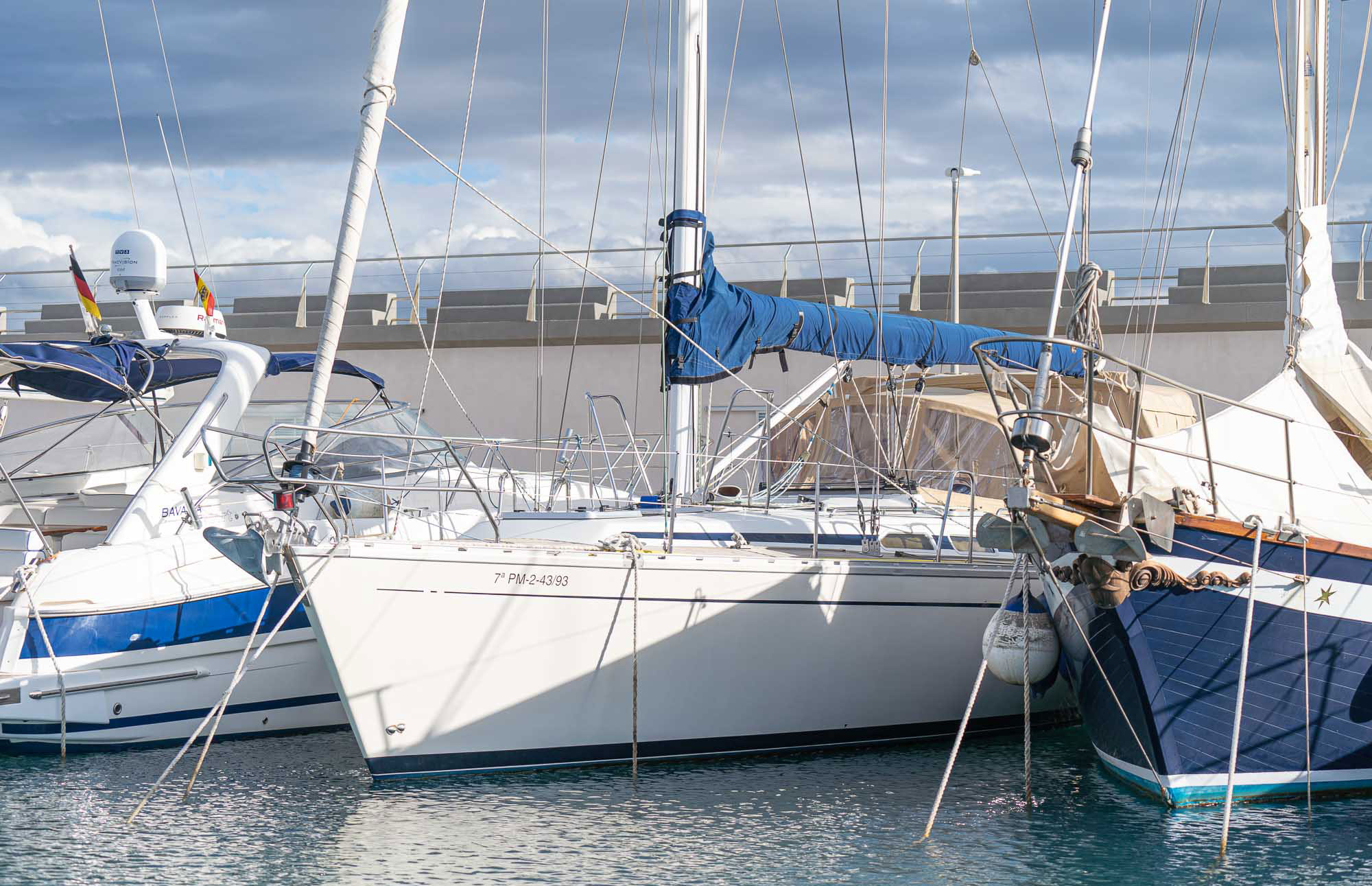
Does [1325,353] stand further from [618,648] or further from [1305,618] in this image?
[618,648]

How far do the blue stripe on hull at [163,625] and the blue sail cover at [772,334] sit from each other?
319 cm

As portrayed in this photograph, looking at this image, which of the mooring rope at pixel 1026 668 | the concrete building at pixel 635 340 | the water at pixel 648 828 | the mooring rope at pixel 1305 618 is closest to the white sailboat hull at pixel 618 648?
the water at pixel 648 828

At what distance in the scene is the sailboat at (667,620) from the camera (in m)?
7.44

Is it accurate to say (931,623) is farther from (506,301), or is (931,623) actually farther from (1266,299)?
(506,301)

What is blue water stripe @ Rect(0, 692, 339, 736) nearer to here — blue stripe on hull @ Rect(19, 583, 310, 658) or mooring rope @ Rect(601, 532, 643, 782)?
blue stripe on hull @ Rect(19, 583, 310, 658)

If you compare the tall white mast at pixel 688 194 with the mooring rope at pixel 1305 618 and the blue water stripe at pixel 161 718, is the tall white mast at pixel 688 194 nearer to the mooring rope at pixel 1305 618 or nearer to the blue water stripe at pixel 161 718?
the blue water stripe at pixel 161 718

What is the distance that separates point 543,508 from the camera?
1142cm

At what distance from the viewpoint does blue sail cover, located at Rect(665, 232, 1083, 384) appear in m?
9.45

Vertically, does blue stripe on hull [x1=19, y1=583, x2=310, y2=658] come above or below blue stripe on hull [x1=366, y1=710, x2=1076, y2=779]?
above

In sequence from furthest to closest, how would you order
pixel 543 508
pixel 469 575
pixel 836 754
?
1. pixel 543 508
2. pixel 836 754
3. pixel 469 575

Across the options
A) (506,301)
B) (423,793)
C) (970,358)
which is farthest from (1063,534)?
(506,301)

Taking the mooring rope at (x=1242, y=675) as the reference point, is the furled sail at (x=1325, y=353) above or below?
above

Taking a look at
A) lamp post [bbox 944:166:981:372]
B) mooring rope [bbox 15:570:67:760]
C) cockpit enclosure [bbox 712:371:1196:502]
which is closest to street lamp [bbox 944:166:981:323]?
lamp post [bbox 944:166:981:372]

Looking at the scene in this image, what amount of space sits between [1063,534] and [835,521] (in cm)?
262
